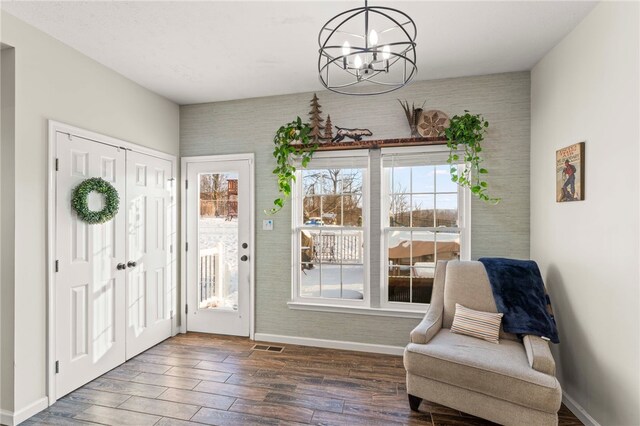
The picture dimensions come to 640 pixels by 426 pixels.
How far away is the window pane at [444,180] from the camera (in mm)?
3254

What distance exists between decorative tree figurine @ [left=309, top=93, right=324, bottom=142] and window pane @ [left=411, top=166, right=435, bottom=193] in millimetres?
1078

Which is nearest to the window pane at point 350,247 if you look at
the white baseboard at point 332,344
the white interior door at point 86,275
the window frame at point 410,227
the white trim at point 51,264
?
the window frame at point 410,227

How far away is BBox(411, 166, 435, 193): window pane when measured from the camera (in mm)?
3297

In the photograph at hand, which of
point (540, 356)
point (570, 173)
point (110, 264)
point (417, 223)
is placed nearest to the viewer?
point (540, 356)

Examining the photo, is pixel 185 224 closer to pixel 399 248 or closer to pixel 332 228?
pixel 332 228

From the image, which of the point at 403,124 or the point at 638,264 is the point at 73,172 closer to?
the point at 403,124

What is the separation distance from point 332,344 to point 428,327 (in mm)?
1335

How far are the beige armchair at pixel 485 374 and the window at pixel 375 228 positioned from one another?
2.42 ft

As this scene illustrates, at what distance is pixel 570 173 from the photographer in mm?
2395

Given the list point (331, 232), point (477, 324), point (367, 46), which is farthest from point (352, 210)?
point (367, 46)

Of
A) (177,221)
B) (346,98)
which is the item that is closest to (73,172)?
(177,221)

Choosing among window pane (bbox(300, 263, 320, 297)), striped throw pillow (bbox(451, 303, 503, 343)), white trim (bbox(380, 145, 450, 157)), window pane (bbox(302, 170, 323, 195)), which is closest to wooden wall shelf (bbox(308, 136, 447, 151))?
white trim (bbox(380, 145, 450, 157))

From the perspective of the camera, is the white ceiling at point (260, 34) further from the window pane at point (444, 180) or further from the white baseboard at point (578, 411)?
the white baseboard at point (578, 411)

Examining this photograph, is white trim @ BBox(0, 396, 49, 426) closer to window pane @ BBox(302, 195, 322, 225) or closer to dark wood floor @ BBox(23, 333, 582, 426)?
dark wood floor @ BBox(23, 333, 582, 426)
